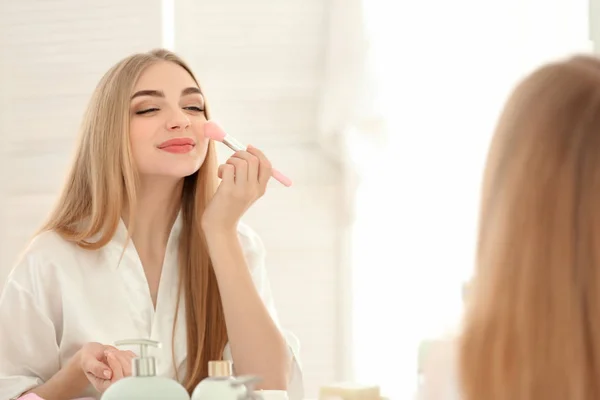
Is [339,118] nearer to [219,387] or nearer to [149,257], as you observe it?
[149,257]

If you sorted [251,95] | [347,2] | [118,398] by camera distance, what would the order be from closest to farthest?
[118,398] → [347,2] → [251,95]

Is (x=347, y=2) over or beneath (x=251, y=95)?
over

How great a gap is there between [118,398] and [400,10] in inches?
40.7

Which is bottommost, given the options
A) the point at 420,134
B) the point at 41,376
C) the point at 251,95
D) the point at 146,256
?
the point at 41,376

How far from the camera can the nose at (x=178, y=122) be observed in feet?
3.90

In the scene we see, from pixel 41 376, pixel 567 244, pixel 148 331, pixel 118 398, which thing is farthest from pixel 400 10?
pixel 567 244

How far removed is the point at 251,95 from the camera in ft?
6.00

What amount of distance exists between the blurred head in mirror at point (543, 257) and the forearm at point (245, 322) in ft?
1.91

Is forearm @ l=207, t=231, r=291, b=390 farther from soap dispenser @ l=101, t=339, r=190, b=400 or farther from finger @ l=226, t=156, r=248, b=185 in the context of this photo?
soap dispenser @ l=101, t=339, r=190, b=400

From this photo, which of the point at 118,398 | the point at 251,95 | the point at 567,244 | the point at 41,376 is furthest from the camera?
the point at 251,95

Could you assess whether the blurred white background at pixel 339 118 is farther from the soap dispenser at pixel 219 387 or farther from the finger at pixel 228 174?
the soap dispenser at pixel 219 387

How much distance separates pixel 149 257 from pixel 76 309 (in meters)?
0.13

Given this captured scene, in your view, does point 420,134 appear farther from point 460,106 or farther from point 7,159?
point 7,159

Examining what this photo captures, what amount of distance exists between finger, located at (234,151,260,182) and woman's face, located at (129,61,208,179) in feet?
0.30
